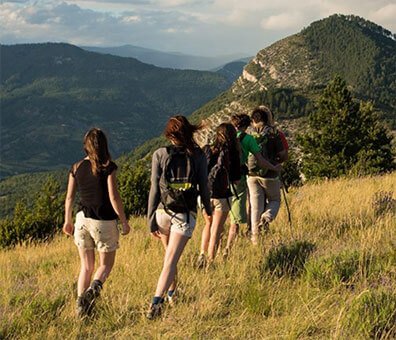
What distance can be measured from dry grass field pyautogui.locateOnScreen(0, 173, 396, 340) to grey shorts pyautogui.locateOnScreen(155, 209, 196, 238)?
598mm

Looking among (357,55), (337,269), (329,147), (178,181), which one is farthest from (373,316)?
(357,55)

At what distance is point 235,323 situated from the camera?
316cm

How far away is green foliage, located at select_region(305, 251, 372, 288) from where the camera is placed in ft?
12.2

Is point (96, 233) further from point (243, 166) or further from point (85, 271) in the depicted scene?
point (243, 166)

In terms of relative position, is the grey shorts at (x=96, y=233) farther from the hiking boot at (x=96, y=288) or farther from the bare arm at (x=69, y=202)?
the hiking boot at (x=96, y=288)

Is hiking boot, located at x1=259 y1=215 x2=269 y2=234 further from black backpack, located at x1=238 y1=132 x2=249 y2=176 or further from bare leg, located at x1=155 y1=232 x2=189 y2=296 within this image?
bare leg, located at x1=155 y1=232 x2=189 y2=296

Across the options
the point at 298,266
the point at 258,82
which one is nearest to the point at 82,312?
the point at 298,266

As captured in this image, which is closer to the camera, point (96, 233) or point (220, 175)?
point (96, 233)

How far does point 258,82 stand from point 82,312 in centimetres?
18542

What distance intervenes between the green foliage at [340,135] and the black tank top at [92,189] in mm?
27779

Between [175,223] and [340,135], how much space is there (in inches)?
1169

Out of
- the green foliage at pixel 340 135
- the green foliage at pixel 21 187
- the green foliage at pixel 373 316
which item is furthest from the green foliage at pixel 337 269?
the green foliage at pixel 21 187

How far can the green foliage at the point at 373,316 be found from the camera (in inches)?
111

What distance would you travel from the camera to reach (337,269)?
384cm
